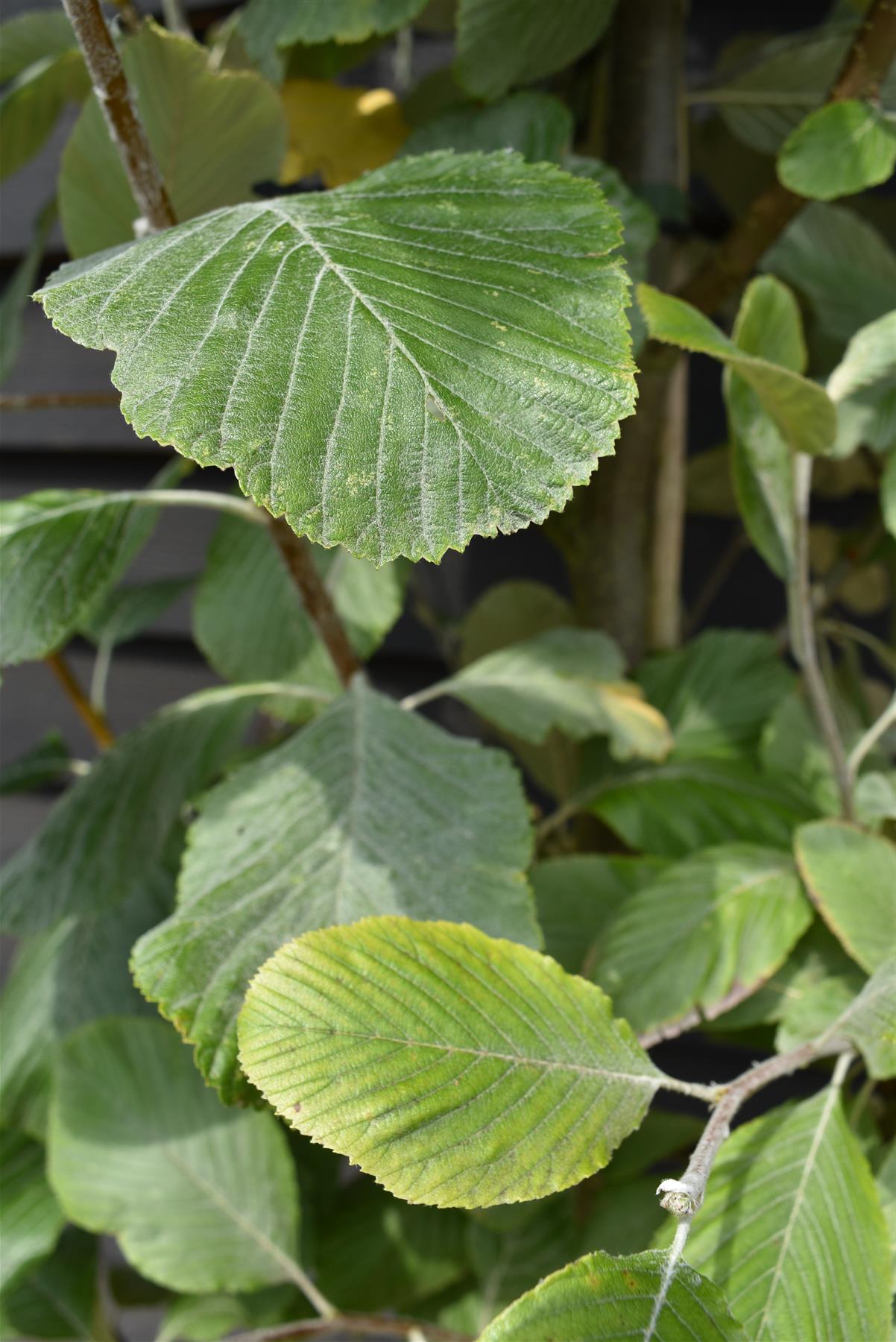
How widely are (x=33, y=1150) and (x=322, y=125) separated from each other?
29.7 inches

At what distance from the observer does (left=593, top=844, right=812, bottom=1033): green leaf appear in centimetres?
49

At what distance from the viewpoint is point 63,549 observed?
1.65 ft

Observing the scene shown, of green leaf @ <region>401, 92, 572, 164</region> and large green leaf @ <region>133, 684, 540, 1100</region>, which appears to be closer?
large green leaf @ <region>133, 684, 540, 1100</region>

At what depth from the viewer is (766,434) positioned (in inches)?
19.7

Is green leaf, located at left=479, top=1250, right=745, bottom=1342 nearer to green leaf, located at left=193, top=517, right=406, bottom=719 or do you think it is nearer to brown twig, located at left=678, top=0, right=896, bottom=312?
green leaf, located at left=193, top=517, right=406, bottom=719

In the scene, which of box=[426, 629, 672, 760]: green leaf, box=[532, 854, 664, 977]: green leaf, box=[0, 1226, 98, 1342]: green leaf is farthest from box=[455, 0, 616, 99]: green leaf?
box=[0, 1226, 98, 1342]: green leaf

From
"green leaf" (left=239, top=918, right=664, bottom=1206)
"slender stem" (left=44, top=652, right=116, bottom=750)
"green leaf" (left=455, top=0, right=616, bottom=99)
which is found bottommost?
"slender stem" (left=44, top=652, right=116, bottom=750)

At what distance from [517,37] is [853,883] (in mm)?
495

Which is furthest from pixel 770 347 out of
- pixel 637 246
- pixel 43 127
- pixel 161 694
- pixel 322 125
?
pixel 161 694

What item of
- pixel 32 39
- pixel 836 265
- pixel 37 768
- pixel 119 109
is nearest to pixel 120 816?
pixel 37 768

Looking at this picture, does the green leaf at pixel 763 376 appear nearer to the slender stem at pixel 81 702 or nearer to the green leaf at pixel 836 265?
the green leaf at pixel 836 265

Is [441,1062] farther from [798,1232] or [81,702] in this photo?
[81,702]

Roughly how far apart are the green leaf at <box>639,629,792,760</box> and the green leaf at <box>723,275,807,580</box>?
0.16 m

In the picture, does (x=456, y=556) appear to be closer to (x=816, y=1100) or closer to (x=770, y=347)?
(x=770, y=347)
